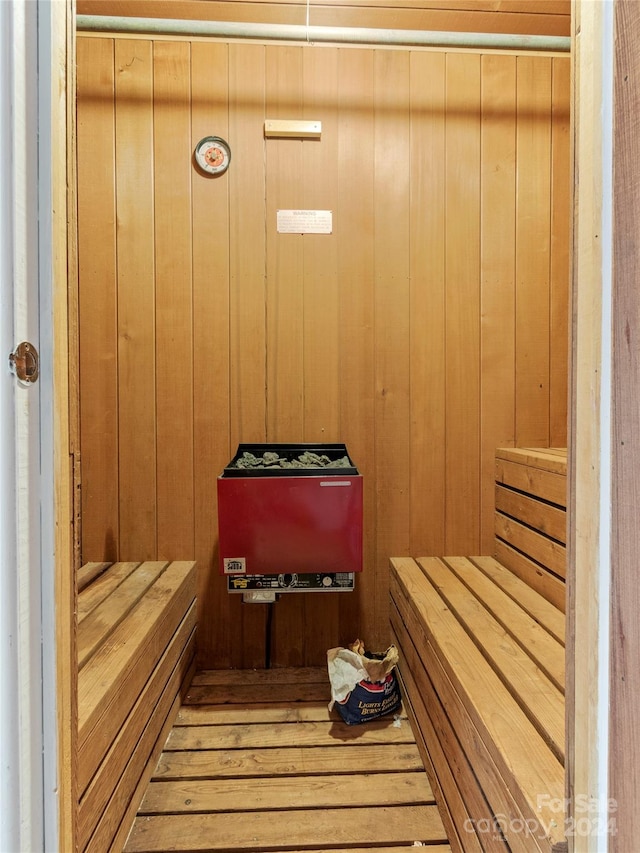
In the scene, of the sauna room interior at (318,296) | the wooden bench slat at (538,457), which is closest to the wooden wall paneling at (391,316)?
the sauna room interior at (318,296)

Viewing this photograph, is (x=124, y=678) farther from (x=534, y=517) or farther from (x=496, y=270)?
(x=496, y=270)

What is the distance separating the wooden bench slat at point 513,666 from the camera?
0.89 metres

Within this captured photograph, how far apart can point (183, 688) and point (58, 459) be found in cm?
143

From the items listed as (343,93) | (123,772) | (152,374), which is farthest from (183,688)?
(343,93)

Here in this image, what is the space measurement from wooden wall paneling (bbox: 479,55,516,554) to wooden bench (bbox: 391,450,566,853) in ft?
0.26

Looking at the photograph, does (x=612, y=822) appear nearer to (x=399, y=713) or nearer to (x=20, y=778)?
(x=20, y=778)

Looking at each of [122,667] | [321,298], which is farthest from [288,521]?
[321,298]

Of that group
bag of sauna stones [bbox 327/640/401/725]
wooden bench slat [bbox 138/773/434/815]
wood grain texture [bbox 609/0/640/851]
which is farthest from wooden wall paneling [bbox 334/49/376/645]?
wood grain texture [bbox 609/0/640/851]

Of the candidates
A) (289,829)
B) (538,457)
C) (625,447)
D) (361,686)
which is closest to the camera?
(625,447)

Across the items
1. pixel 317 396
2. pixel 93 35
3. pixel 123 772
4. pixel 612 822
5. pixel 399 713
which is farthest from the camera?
pixel 317 396

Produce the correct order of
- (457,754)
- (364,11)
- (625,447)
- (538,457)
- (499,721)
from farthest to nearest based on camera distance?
(364,11), (538,457), (457,754), (499,721), (625,447)

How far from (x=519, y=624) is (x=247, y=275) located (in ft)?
5.16

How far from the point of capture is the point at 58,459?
57cm

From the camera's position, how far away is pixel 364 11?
1720 mm
